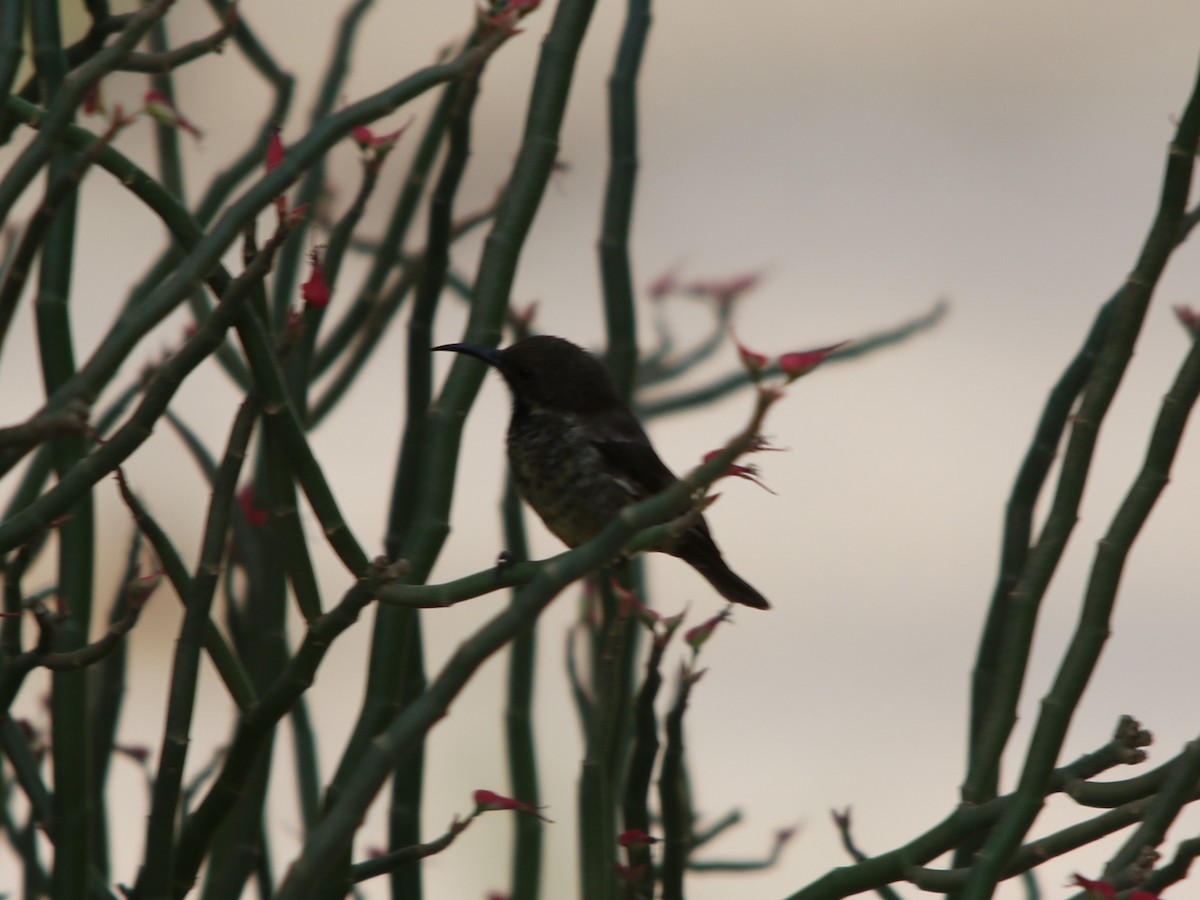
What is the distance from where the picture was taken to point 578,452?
9.55ft

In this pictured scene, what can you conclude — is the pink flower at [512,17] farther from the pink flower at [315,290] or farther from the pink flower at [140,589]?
the pink flower at [140,589]

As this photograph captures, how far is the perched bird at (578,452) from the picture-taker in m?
2.86

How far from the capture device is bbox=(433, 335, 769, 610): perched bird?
286 centimetres

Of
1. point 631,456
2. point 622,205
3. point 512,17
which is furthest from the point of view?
point 631,456

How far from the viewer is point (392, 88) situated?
64.1 inches

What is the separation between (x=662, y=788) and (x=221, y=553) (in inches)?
24.9

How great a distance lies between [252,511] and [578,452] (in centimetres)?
68

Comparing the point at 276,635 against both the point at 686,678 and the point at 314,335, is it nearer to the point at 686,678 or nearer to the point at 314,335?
the point at 314,335

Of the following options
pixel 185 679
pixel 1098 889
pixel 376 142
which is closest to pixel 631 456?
pixel 376 142

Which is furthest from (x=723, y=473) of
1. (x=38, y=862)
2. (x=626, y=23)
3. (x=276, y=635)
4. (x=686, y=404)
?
(x=686, y=404)

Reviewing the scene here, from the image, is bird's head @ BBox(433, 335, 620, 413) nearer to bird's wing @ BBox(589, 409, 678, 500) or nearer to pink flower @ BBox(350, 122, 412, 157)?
bird's wing @ BBox(589, 409, 678, 500)

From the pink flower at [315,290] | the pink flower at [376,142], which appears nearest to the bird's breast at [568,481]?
the pink flower at [376,142]

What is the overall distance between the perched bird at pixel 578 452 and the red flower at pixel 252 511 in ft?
1.66

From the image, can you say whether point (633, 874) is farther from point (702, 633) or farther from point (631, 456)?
point (631, 456)
